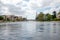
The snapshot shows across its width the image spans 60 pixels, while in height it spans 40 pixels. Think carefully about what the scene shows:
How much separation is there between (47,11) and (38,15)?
49 cm

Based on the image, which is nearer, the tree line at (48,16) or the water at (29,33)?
the water at (29,33)

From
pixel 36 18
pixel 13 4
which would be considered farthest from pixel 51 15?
pixel 13 4

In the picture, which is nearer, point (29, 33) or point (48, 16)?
point (29, 33)

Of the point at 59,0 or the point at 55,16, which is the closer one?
the point at 55,16

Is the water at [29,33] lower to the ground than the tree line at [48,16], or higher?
lower

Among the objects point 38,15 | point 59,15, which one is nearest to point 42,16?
point 38,15

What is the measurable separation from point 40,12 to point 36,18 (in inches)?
16.1

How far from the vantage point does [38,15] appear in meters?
7.54

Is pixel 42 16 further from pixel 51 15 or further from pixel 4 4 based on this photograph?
pixel 4 4

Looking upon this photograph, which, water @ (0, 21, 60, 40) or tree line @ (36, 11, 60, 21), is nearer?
water @ (0, 21, 60, 40)

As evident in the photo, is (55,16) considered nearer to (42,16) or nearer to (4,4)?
(42,16)

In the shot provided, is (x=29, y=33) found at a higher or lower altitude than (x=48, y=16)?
lower

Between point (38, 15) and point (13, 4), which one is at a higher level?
point (13, 4)

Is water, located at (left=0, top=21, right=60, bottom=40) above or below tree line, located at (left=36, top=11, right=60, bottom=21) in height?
below
